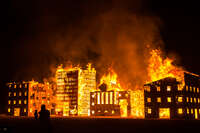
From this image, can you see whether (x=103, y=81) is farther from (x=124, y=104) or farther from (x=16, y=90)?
(x=16, y=90)

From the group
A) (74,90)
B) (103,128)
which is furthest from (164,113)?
(74,90)

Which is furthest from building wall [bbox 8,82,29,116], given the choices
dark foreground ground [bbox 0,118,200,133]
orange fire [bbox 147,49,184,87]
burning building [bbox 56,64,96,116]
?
dark foreground ground [bbox 0,118,200,133]

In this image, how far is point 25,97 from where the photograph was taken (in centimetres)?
8750

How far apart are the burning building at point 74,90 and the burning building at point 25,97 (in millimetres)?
7080

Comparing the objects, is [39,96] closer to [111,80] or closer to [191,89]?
[111,80]

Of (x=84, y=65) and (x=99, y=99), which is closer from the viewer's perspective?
(x=99, y=99)

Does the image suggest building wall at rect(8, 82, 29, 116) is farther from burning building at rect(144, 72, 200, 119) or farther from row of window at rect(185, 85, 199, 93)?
row of window at rect(185, 85, 199, 93)

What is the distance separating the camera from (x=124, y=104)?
246 ft

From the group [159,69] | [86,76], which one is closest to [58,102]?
[86,76]

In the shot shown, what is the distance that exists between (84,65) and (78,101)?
14.9 meters

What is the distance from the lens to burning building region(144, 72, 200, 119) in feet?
177

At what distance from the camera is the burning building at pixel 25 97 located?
86.8 metres

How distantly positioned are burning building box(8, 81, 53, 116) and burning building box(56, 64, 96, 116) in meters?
7.08

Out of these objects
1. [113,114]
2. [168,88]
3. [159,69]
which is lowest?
[113,114]
